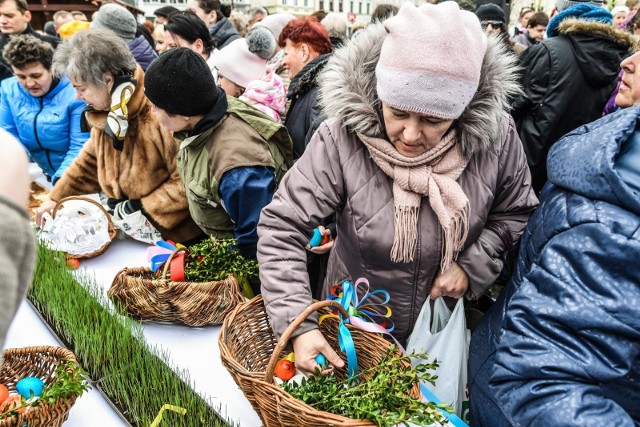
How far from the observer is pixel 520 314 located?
3.00 ft

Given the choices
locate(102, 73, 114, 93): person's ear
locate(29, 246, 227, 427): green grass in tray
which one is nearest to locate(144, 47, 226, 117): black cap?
locate(102, 73, 114, 93): person's ear

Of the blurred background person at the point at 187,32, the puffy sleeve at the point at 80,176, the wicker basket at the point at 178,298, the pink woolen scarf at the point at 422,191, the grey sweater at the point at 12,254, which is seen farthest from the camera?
the blurred background person at the point at 187,32

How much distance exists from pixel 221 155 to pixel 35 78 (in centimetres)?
223

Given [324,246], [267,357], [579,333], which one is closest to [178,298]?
[267,357]

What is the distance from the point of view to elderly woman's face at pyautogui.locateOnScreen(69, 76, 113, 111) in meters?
2.23

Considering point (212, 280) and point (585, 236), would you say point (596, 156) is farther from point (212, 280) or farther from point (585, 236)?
point (212, 280)

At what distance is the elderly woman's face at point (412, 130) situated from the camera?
124 centimetres

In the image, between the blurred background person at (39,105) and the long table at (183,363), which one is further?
the blurred background person at (39,105)

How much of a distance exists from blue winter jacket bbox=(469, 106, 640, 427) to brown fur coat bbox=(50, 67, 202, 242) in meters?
1.71

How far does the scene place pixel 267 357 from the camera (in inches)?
54.9

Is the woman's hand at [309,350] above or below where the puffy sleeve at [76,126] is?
above

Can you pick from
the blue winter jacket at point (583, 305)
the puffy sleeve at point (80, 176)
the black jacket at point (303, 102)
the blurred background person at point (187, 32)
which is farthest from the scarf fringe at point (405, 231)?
the blurred background person at point (187, 32)

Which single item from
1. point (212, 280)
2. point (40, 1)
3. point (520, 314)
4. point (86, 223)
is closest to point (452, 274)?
point (520, 314)

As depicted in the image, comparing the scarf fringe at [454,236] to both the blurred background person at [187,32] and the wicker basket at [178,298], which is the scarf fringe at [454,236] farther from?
the blurred background person at [187,32]
